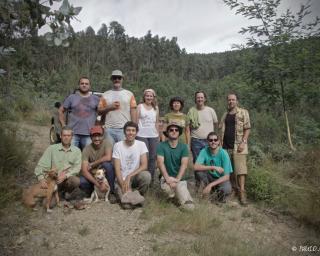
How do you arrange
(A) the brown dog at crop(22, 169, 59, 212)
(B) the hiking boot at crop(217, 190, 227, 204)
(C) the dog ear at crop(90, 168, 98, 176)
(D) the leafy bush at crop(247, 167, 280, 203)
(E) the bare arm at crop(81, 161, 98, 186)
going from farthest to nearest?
(D) the leafy bush at crop(247, 167, 280, 203), (B) the hiking boot at crop(217, 190, 227, 204), (C) the dog ear at crop(90, 168, 98, 176), (E) the bare arm at crop(81, 161, 98, 186), (A) the brown dog at crop(22, 169, 59, 212)

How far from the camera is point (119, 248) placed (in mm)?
3934

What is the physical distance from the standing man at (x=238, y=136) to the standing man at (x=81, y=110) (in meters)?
2.18

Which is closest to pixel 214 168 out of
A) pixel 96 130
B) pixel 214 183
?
pixel 214 183

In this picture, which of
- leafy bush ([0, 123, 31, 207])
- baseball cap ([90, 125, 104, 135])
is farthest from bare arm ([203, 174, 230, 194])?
leafy bush ([0, 123, 31, 207])

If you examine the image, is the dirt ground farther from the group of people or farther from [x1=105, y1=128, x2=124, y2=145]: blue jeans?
[x1=105, y1=128, x2=124, y2=145]: blue jeans

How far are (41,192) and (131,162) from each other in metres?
1.36

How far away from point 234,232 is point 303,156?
314 centimetres

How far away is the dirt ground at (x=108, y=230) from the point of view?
3.83 meters

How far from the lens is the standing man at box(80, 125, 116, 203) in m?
5.11

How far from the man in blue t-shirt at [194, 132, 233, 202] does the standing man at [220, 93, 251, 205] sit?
0.26m

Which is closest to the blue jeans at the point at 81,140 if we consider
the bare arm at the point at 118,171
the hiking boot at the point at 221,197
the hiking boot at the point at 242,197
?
the bare arm at the point at 118,171

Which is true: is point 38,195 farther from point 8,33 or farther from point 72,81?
point 72,81

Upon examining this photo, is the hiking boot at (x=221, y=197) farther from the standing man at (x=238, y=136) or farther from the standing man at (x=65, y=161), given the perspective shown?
the standing man at (x=65, y=161)

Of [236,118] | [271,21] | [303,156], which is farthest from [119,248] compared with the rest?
[271,21]
